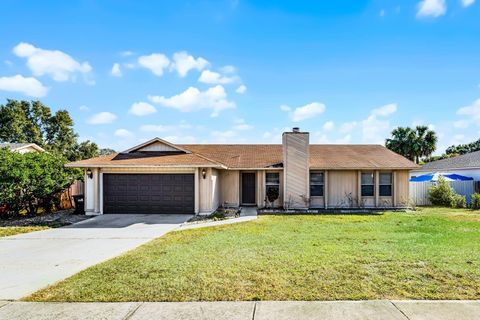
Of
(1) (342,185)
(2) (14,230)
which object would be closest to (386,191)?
(1) (342,185)

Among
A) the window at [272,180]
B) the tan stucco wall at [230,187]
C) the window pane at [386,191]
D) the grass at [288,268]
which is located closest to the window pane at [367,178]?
the window pane at [386,191]

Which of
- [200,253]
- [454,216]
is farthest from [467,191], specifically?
[200,253]

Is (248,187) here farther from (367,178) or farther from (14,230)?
(14,230)

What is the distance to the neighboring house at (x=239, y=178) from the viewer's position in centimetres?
1573

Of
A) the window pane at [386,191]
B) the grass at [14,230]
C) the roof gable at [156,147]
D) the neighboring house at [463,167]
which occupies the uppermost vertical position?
the roof gable at [156,147]

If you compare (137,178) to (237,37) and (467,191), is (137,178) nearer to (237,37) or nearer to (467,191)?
(237,37)

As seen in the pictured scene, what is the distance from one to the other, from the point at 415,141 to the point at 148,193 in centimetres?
3030

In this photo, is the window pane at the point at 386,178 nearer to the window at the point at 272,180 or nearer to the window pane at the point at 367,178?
the window pane at the point at 367,178

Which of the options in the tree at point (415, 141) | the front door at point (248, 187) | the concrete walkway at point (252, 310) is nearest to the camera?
the concrete walkway at point (252, 310)

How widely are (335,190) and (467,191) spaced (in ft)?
34.1

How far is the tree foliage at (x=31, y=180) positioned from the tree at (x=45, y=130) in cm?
2204

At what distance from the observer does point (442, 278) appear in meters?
5.81

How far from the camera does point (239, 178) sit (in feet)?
60.6

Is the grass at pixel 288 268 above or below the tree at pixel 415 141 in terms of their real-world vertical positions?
below
